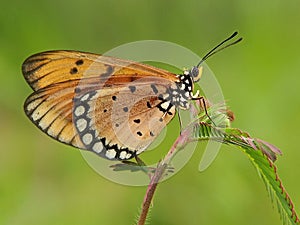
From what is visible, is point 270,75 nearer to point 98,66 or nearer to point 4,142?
point 4,142

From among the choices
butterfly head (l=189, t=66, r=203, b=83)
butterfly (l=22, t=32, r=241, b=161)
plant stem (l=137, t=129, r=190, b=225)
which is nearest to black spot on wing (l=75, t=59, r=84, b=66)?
butterfly (l=22, t=32, r=241, b=161)

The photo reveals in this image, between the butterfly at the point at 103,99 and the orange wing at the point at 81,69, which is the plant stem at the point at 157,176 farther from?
the orange wing at the point at 81,69

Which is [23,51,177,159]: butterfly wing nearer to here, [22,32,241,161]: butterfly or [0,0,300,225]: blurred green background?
[22,32,241,161]: butterfly

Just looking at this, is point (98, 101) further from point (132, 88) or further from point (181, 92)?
point (181, 92)

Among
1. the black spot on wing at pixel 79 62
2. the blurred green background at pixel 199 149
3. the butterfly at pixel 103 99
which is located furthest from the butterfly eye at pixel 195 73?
the blurred green background at pixel 199 149

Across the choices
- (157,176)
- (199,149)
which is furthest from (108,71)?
(199,149)
